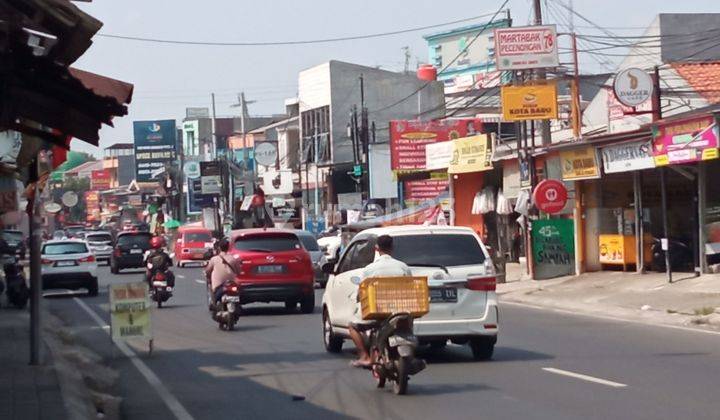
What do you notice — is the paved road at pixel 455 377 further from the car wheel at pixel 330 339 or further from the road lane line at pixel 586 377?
the car wheel at pixel 330 339

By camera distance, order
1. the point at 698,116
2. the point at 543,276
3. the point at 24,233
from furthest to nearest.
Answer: the point at 24,233, the point at 543,276, the point at 698,116

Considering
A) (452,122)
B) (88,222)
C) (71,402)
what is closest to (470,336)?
(71,402)

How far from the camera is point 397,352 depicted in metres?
13.1

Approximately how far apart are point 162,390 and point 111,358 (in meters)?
4.19

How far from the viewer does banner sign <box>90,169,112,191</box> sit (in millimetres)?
143625

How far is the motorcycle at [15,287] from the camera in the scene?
30203mm

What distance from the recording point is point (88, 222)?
14388 cm

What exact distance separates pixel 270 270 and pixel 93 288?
42.2 ft

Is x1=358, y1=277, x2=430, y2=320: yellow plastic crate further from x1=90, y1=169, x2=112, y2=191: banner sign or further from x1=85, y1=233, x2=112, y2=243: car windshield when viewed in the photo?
x1=90, y1=169, x2=112, y2=191: banner sign

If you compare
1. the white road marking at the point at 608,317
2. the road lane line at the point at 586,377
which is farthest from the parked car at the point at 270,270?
the road lane line at the point at 586,377

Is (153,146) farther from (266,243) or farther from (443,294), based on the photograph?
(443,294)

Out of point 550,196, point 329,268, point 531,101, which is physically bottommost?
point 329,268

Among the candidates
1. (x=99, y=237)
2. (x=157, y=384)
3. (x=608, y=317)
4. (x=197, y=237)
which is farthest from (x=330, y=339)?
(x=99, y=237)

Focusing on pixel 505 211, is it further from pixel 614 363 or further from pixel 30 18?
pixel 30 18
